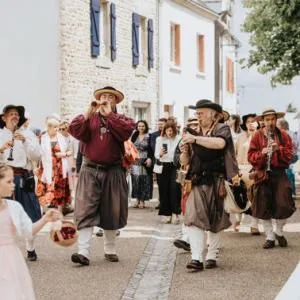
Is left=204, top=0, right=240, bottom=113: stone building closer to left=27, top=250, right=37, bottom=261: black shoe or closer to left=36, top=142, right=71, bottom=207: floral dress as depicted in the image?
left=36, top=142, right=71, bottom=207: floral dress

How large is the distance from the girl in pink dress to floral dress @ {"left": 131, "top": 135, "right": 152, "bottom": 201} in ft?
37.5

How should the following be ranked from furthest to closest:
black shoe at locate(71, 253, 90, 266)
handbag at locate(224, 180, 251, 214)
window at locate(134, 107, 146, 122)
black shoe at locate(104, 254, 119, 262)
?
window at locate(134, 107, 146, 122) → black shoe at locate(104, 254, 119, 262) → black shoe at locate(71, 253, 90, 266) → handbag at locate(224, 180, 251, 214)

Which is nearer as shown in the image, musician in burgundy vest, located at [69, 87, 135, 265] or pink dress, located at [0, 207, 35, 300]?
pink dress, located at [0, 207, 35, 300]

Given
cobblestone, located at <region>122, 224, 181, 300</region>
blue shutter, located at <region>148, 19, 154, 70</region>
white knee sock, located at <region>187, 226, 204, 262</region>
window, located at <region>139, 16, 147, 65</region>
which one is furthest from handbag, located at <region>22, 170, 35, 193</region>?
blue shutter, located at <region>148, 19, 154, 70</region>

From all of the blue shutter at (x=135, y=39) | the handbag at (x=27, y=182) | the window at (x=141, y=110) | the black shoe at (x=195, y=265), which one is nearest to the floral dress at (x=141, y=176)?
the handbag at (x=27, y=182)

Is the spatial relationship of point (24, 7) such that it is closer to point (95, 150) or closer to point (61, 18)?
point (61, 18)

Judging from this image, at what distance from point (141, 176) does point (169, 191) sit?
3040mm

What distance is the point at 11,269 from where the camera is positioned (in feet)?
19.5

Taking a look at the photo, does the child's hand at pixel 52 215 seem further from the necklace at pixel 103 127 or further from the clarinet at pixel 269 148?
the clarinet at pixel 269 148

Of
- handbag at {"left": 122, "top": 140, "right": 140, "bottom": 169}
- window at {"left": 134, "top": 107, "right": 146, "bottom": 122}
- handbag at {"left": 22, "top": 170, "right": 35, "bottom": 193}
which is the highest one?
window at {"left": 134, "top": 107, "right": 146, "bottom": 122}

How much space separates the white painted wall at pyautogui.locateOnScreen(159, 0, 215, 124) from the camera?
97.0 feet

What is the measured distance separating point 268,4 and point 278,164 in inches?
445

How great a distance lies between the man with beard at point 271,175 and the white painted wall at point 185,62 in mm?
17629

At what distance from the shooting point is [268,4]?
72.5 feet
